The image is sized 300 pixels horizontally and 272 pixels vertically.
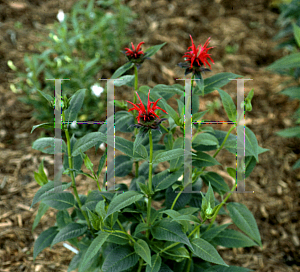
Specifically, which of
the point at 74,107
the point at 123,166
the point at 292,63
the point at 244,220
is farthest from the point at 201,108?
the point at 74,107

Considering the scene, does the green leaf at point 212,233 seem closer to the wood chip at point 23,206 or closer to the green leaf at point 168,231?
the green leaf at point 168,231

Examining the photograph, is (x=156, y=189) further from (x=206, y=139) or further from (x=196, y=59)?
(x=196, y=59)

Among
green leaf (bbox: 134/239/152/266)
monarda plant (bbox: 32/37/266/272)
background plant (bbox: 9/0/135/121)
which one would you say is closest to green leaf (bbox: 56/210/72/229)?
monarda plant (bbox: 32/37/266/272)

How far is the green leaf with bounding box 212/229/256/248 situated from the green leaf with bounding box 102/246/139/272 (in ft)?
1.44

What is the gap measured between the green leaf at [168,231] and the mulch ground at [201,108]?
39.1 inches

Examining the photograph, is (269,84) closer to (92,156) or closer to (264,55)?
(264,55)

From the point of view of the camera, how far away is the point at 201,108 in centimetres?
307

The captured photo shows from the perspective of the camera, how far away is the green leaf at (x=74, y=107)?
1.36 m

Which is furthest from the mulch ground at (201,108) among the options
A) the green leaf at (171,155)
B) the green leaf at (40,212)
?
the green leaf at (171,155)

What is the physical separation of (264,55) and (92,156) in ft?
6.89

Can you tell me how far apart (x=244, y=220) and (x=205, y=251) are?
10.5 inches

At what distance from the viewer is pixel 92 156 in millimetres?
2748

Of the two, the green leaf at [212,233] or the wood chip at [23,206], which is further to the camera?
the wood chip at [23,206]

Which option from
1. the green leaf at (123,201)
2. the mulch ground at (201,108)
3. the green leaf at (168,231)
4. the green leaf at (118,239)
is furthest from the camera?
the mulch ground at (201,108)
